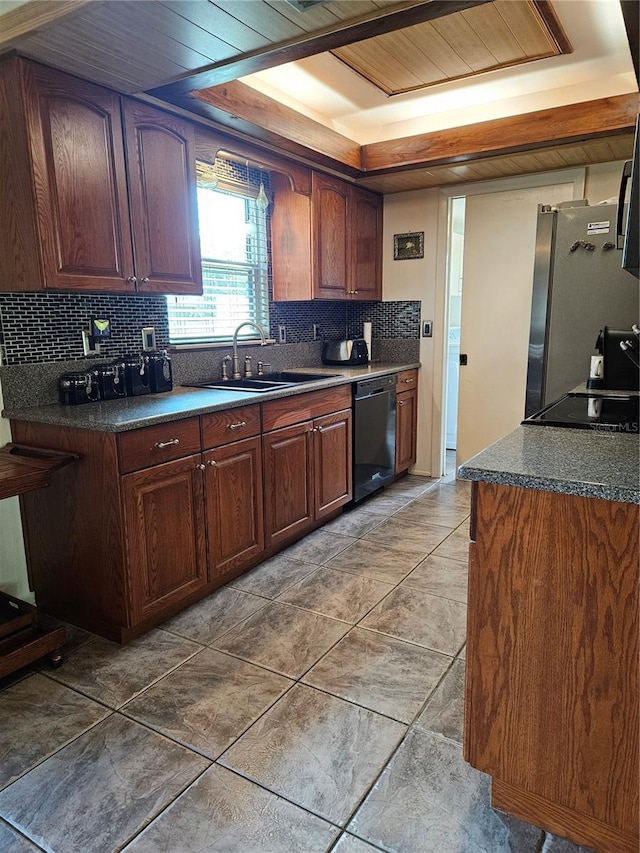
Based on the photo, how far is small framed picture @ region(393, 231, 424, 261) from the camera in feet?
13.8

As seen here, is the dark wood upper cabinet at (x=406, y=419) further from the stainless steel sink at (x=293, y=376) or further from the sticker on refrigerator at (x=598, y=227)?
the sticker on refrigerator at (x=598, y=227)

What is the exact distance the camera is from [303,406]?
→ 3.04 m

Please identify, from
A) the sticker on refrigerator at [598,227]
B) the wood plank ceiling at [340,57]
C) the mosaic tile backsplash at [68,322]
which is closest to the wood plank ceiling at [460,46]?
the wood plank ceiling at [340,57]

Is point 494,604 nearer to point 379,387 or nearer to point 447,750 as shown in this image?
point 447,750

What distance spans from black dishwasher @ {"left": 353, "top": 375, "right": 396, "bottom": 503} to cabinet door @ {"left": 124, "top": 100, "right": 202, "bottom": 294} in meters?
1.38

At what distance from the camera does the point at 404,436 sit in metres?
4.27

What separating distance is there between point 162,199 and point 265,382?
44.0 inches

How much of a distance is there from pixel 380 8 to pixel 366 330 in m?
2.75

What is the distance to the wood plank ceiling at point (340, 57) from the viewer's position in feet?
5.48

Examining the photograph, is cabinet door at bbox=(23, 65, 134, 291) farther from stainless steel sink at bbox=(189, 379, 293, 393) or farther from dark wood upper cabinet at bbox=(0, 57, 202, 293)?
stainless steel sink at bbox=(189, 379, 293, 393)

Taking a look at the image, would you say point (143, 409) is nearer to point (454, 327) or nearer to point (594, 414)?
point (594, 414)

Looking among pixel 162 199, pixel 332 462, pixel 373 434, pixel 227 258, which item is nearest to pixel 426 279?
pixel 373 434

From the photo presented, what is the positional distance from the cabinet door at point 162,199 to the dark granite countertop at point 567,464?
171 cm

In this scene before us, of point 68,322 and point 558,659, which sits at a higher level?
point 68,322
